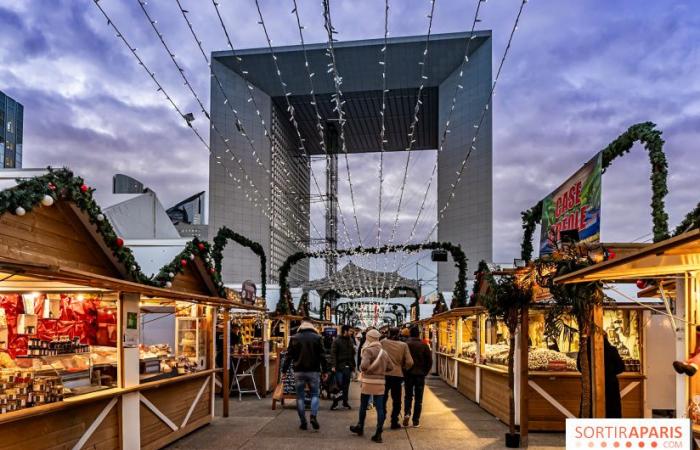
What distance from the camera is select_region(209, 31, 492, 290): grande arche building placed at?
118ft

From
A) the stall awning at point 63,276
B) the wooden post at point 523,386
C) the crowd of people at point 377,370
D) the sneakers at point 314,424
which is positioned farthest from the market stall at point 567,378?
the stall awning at point 63,276

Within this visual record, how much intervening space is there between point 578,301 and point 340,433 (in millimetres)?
4507

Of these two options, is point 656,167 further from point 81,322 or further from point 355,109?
point 355,109

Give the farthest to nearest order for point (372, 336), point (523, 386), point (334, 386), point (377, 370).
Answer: point (334, 386) < point (372, 336) < point (377, 370) < point (523, 386)

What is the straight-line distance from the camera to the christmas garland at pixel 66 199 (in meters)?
5.66

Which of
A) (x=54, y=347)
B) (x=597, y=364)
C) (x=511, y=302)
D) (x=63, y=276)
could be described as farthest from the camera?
(x=511, y=302)

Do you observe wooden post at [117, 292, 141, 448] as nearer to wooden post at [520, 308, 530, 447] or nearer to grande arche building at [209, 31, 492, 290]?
wooden post at [520, 308, 530, 447]

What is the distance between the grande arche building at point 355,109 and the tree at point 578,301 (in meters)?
28.2

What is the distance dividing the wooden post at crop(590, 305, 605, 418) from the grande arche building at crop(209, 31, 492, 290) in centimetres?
2834

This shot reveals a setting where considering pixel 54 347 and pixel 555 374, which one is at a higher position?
pixel 54 347

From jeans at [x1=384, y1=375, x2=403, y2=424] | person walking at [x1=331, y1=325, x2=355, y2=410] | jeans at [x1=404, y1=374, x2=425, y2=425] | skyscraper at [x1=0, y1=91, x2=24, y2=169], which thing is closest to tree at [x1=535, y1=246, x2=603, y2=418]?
jeans at [x1=384, y1=375, x2=403, y2=424]

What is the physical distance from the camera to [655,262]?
5133 millimetres

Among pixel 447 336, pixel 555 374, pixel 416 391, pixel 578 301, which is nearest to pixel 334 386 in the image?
pixel 416 391

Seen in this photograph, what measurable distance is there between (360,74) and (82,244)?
31.9m
